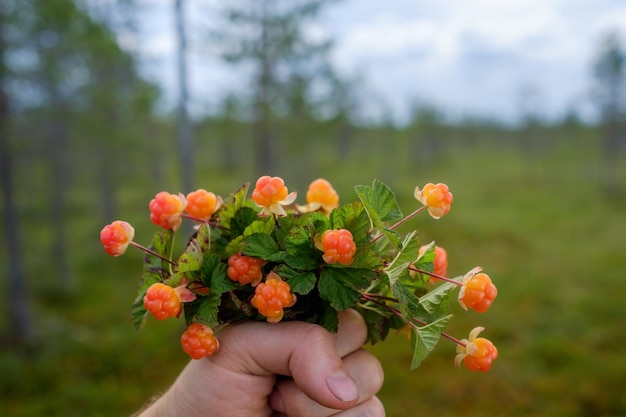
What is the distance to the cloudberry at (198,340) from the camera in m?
1.36

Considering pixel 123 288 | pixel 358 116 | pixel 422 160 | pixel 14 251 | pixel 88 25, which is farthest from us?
pixel 422 160

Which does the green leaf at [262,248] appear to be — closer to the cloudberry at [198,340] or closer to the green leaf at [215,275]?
the green leaf at [215,275]

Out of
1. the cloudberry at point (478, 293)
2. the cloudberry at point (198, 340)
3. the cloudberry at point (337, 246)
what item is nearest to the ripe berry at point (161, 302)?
the cloudberry at point (198, 340)

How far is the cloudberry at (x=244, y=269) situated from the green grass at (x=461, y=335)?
6.29 meters

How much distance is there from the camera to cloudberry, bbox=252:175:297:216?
132 centimetres

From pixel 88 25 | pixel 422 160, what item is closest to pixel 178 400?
pixel 88 25

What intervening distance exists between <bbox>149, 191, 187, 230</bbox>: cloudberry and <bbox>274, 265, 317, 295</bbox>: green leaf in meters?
0.38

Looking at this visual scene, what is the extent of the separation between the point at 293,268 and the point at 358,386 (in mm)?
504

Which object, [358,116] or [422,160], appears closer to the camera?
[358,116]

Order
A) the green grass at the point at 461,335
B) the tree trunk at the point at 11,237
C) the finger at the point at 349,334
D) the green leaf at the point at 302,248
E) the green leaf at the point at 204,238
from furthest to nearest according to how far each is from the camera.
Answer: the tree trunk at the point at 11,237
the green grass at the point at 461,335
the finger at the point at 349,334
the green leaf at the point at 204,238
the green leaf at the point at 302,248

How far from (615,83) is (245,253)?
35.1 metres

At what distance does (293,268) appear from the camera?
134 centimetres

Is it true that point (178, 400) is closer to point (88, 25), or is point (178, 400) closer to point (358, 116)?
point (88, 25)

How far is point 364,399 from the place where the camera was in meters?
1.53
